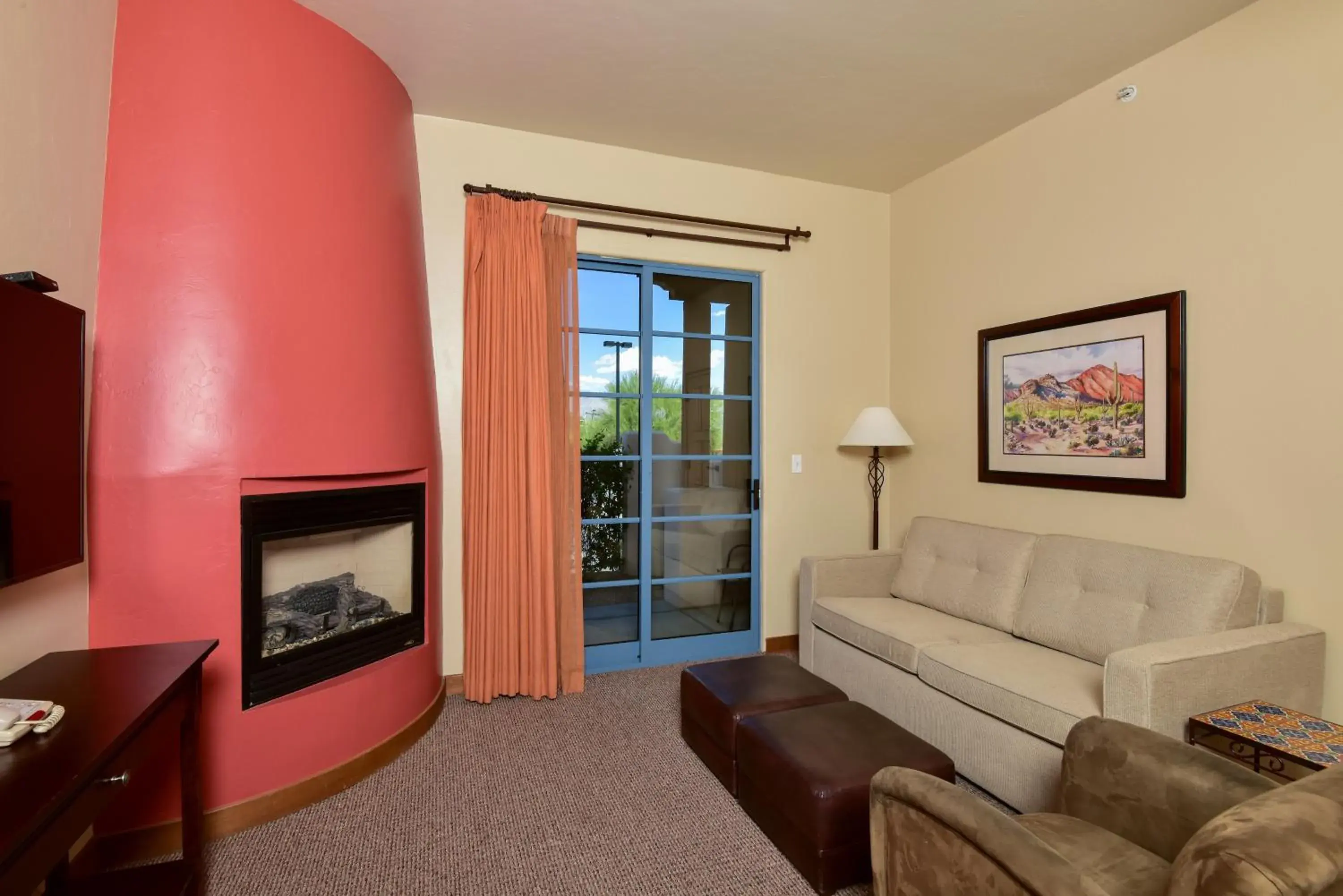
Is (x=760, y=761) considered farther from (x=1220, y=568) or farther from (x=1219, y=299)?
(x=1219, y=299)

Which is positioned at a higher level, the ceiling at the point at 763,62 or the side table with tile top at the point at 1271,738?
the ceiling at the point at 763,62

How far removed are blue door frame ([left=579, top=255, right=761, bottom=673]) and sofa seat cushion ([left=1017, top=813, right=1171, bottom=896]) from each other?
2.41 meters

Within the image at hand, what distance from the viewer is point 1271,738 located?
71.1 inches

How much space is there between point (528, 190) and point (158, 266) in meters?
1.82

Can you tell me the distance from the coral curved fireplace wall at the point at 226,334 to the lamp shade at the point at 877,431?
257 centimetres

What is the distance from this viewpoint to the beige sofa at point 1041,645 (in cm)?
204

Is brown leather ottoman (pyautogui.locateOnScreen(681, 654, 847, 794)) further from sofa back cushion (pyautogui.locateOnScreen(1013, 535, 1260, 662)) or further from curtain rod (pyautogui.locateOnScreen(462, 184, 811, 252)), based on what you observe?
curtain rod (pyautogui.locateOnScreen(462, 184, 811, 252))

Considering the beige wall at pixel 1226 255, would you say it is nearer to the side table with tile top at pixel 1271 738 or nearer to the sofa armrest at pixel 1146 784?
the side table with tile top at pixel 1271 738

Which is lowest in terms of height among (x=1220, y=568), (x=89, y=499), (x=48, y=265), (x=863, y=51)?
(x=1220, y=568)

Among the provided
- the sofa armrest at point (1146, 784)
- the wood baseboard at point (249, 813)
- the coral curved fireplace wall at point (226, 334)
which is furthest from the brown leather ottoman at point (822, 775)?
the coral curved fireplace wall at point (226, 334)

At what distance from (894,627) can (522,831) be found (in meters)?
1.76

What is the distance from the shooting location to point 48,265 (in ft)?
6.01

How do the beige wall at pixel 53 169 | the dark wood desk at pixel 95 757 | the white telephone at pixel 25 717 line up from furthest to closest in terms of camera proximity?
1. the beige wall at pixel 53 169
2. the white telephone at pixel 25 717
3. the dark wood desk at pixel 95 757

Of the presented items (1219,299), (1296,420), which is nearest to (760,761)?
(1296,420)
